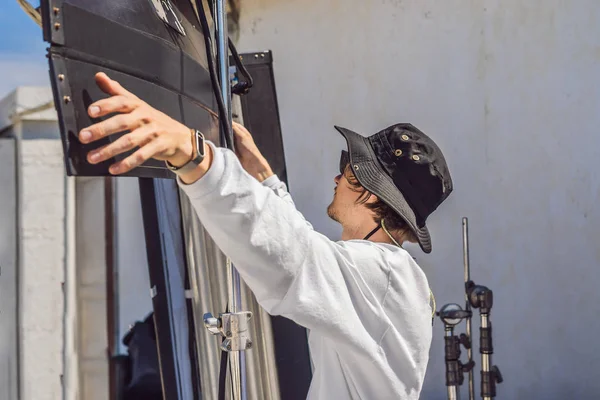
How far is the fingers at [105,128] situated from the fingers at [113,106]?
3 cm

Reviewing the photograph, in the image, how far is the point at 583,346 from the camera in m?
3.31

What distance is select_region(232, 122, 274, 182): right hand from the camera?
5.74 ft

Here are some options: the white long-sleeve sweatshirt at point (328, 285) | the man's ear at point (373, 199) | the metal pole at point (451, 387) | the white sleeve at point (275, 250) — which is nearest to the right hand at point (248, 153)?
the man's ear at point (373, 199)

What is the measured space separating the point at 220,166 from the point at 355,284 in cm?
39

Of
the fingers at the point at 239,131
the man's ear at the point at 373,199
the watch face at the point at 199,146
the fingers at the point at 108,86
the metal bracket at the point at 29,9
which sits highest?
the metal bracket at the point at 29,9

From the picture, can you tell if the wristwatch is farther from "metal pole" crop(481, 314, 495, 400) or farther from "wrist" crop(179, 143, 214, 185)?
"metal pole" crop(481, 314, 495, 400)

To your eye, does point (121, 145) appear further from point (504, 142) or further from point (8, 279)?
point (504, 142)

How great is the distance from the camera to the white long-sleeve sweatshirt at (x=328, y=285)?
1.08m

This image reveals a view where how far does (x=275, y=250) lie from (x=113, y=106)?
13.0 inches

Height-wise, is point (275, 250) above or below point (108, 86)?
below

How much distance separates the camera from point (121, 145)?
95 centimetres

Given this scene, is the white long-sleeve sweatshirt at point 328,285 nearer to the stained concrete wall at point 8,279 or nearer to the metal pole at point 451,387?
the metal pole at point 451,387

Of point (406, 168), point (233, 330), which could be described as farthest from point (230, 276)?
point (406, 168)

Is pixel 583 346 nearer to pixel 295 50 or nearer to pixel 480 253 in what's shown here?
pixel 480 253
